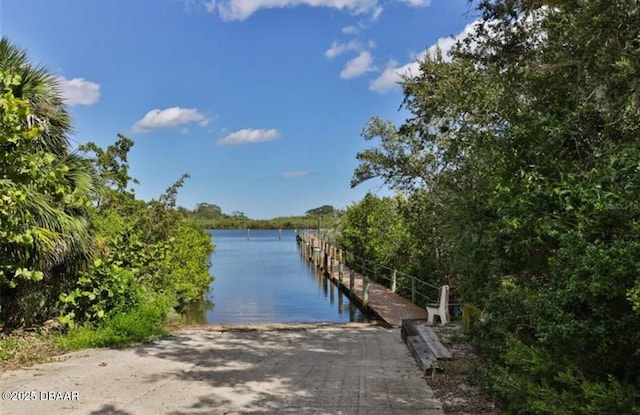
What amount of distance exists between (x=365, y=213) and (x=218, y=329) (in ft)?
46.5

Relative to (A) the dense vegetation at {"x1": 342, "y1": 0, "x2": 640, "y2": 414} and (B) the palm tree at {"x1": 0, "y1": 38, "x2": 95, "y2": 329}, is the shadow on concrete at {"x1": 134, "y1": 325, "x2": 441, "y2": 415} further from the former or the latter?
(B) the palm tree at {"x1": 0, "y1": 38, "x2": 95, "y2": 329}

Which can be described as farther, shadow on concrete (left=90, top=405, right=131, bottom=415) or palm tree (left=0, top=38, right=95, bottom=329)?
palm tree (left=0, top=38, right=95, bottom=329)

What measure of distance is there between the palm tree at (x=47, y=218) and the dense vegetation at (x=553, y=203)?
432 centimetres

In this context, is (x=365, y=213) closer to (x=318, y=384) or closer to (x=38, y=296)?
(x=38, y=296)

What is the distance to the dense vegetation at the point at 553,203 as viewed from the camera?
8.54 ft

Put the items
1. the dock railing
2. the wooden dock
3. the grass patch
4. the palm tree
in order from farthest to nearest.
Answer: the dock railing
the wooden dock
the grass patch
the palm tree

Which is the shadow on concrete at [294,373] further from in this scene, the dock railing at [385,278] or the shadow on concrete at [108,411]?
the dock railing at [385,278]

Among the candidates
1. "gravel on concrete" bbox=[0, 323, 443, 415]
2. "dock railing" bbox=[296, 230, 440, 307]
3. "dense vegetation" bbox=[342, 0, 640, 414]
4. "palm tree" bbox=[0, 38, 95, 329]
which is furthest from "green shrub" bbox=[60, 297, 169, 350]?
"dock railing" bbox=[296, 230, 440, 307]

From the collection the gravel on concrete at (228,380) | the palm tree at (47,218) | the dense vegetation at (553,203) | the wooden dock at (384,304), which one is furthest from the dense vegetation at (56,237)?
the wooden dock at (384,304)

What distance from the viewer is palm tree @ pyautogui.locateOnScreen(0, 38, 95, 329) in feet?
20.0

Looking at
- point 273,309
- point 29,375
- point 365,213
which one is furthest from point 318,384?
point 365,213

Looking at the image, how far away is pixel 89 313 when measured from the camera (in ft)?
26.4

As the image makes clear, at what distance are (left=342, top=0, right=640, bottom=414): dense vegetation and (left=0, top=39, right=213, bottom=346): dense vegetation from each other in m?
3.89

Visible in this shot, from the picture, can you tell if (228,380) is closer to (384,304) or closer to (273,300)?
(384,304)
